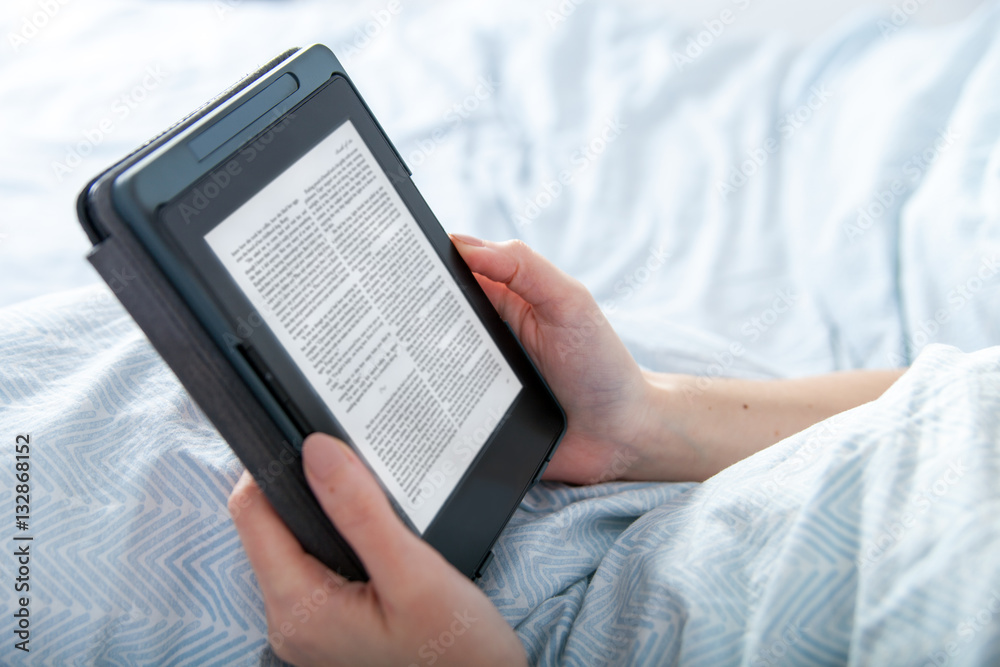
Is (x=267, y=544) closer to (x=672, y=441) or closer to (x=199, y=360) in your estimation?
(x=199, y=360)

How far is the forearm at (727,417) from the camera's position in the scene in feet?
2.26

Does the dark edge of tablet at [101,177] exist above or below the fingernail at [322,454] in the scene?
above

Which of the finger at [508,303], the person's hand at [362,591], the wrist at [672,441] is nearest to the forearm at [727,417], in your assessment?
the wrist at [672,441]

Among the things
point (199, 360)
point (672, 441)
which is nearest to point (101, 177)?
point (199, 360)

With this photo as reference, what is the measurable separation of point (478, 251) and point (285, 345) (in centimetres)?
24

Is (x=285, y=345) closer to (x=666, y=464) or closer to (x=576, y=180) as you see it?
(x=666, y=464)

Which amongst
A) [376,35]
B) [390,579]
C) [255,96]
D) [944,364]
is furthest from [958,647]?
[376,35]

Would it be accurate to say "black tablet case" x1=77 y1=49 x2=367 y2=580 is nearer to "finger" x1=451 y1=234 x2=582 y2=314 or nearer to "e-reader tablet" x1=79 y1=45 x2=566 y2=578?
"e-reader tablet" x1=79 y1=45 x2=566 y2=578

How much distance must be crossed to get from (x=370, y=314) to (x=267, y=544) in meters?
0.17

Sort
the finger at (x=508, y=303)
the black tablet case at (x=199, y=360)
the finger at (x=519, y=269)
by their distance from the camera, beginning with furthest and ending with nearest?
the finger at (x=508, y=303), the finger at (x=519, y=269), the black tablet case at (x=199, y=360)

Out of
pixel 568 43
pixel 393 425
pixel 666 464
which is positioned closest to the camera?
pixel 393 425

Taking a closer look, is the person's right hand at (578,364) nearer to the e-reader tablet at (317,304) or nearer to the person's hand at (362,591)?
the e-reader tablet at (317,304)

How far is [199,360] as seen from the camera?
37cm

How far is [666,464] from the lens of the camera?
0.69m
